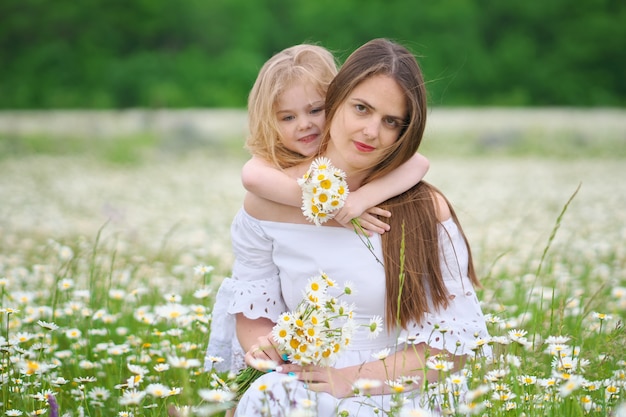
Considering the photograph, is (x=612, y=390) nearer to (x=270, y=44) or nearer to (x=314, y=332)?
(x=314, y=332)

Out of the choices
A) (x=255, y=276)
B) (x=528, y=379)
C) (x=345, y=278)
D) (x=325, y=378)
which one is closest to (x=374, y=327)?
(x=325, y=378)

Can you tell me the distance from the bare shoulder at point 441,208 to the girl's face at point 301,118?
49 cm

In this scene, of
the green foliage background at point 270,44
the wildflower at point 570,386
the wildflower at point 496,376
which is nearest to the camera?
the wildflower at point 570,386

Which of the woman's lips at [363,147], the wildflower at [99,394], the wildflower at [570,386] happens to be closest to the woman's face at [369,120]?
the woman's lips at [363,147]

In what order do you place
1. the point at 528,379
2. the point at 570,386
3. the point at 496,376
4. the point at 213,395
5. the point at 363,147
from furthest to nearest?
the point at 363,147 → the point at 528,379 → the point at 496,376 → the point at 570,386 → the point at 213,395

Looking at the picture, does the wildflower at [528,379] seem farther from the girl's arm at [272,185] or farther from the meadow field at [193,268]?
the girl's arm at [272,185]

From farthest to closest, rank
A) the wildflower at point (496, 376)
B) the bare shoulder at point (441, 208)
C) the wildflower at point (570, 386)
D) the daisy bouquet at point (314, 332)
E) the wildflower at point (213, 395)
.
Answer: the bare shoulder at point (441, 208) → the wildflower at point (496, 376) → the daisy bouquet at point (314, 332) → the wildflower at point (570, 386) → the wildflower at point (213, 395)

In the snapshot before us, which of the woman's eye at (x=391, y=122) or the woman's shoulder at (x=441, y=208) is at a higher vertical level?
the woman's eye at (x=391, y=122)

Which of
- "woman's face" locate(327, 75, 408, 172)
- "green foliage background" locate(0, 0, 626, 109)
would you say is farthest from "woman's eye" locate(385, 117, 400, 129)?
"green foliage background" locate(0, 0, 626, 109)

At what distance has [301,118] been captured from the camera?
265 centimetres

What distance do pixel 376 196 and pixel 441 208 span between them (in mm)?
220

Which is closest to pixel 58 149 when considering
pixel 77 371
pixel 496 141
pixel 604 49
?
pixel 496 141

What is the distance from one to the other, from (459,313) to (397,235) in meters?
0.30

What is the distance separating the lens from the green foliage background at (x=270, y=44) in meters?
19.6
